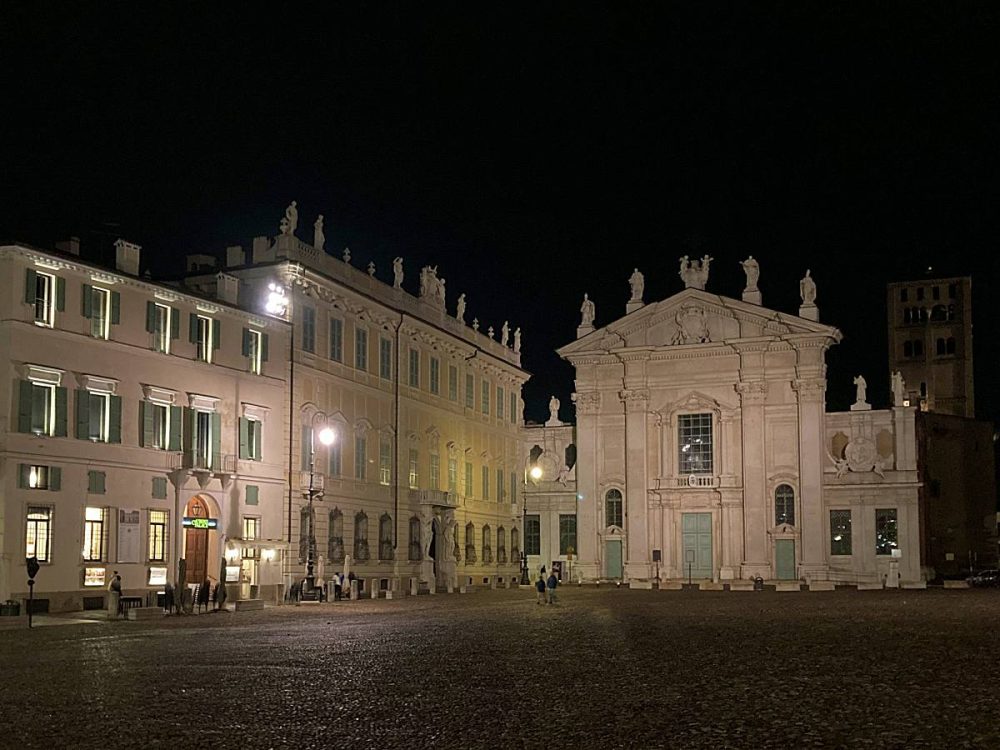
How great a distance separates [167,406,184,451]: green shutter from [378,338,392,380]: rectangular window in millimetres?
14438

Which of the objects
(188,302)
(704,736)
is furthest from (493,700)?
(188,302)

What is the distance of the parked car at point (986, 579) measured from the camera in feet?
205

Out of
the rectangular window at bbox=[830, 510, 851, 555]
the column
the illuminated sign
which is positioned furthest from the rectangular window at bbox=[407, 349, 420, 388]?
the rectangular window at bbox=[830, 510, 851, 555]

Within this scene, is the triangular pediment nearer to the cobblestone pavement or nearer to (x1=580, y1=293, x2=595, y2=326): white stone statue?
(x1=580, y1=293, x2=595, y2=326): white stone statue

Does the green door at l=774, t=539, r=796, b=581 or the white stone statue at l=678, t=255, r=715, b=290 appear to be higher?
the white stone statue at l=678, t=255, r=715, b=290

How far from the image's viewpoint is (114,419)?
36.3 m

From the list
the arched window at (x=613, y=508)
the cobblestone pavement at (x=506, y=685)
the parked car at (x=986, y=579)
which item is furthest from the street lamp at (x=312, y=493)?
the parked car at (x=986, y=579)

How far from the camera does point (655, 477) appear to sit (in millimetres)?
69625

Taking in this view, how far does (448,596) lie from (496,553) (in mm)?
15129

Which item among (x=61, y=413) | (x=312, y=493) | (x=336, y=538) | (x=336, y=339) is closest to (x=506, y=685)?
(x=61, y=413)

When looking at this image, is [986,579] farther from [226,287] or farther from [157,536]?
[157,536]

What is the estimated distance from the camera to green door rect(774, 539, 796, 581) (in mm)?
65312

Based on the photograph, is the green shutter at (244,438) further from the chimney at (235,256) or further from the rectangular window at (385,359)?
the rectangular window at (385,359)

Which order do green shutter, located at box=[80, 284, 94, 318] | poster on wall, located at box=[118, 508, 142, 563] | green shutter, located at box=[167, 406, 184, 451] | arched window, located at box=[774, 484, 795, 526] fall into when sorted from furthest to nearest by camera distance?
arched window, located at box=[774, 484, 795, 526]
green shutter, located at box=[167, 406, 184, 451]
poster on wall, located at box=[118, 508, 142, 563]
green shutter, located at box=[80, 284, 94, 318]
